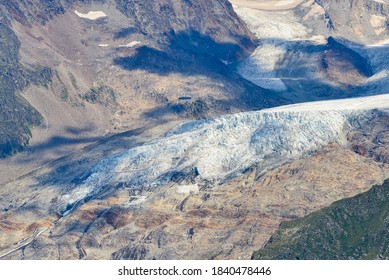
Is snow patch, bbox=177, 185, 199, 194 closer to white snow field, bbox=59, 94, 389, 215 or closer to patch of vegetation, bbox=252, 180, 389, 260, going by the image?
white snow field, bbox=59, 94, 389, 215

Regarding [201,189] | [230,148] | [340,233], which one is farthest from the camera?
[230,148]

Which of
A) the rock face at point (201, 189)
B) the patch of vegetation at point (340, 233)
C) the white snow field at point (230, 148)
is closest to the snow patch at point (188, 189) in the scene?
the rock face at point (201, 189)

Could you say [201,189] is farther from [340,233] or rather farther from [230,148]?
[340,233]

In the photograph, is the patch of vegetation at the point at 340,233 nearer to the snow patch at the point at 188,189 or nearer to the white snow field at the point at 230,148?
the white snow field at the point at 230,148

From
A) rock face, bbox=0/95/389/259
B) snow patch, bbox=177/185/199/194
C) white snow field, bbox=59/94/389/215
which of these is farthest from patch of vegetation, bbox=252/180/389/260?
snow patch, bbox=177/185/199/194

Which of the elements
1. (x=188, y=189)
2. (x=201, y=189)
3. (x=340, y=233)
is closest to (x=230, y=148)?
(x=201, y=189)

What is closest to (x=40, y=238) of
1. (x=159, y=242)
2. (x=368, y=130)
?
(x=159, y=242)
